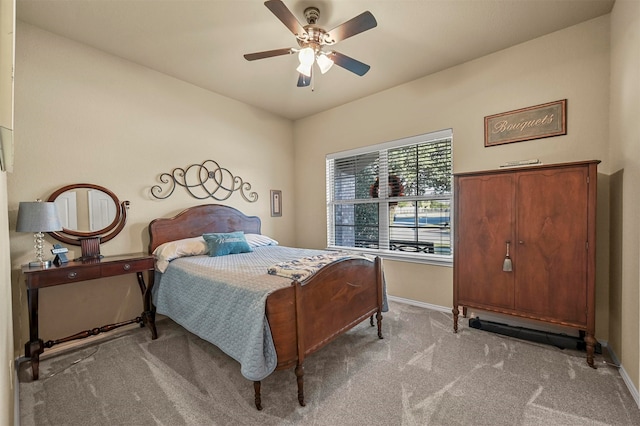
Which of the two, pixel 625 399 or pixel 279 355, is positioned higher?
pixel 279 355

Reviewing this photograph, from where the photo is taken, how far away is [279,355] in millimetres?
1705

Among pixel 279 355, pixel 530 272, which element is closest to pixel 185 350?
pixel 279 355

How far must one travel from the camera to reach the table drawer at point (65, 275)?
2.08 m

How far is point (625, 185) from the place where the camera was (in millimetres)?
2041

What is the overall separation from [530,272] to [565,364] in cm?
72

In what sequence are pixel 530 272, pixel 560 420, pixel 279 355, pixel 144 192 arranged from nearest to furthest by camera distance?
pixel 560 420 < pixel 279 355 < pixel 530 272 < pixel 144 192

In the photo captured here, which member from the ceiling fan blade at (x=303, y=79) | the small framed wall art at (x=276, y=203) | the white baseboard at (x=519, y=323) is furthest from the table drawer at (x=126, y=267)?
the white baseboard at (x=519, y=323)

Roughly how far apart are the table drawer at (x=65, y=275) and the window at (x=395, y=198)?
295 cm

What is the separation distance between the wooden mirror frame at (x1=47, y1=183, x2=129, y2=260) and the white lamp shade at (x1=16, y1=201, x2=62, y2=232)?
0.35 meters

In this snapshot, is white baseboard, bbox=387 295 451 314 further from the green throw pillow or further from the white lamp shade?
the white lamp shade

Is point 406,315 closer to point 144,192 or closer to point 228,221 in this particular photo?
point 228,221

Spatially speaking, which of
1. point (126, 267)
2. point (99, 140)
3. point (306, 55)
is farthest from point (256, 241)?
point (306, 55)

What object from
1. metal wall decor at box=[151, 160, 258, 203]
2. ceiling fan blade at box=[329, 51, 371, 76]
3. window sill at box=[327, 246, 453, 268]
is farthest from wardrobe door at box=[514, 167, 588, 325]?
metal wall decor at box=[151, 160, 258, 203]

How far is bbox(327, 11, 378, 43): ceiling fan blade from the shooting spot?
181cm
